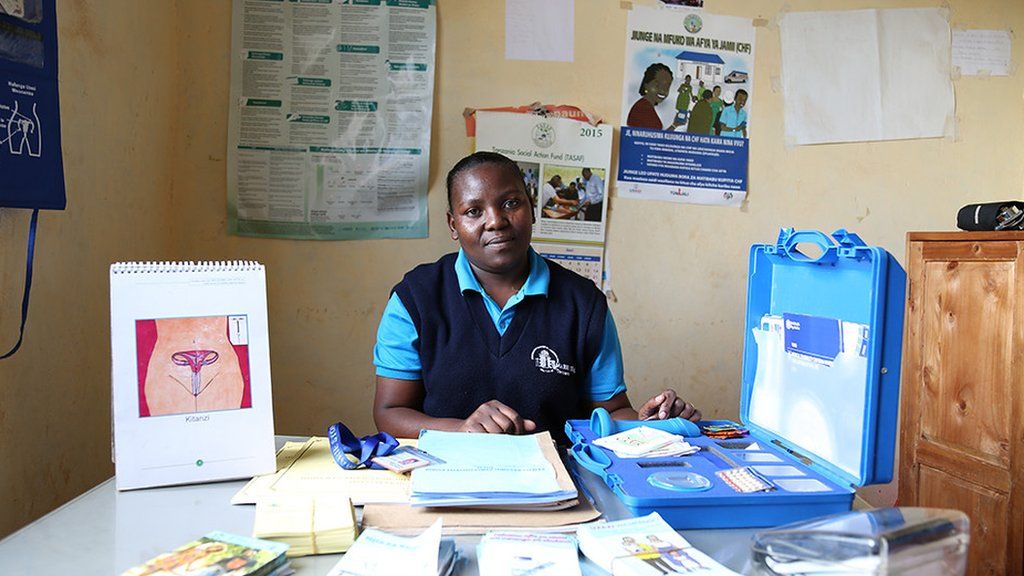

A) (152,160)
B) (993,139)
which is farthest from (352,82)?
(993,139)

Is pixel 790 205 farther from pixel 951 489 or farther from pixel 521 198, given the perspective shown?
pixel 521 198

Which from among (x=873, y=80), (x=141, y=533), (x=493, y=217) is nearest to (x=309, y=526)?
(x=141, y=533)

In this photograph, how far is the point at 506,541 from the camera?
2.79 feet

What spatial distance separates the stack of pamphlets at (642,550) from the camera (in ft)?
2.56

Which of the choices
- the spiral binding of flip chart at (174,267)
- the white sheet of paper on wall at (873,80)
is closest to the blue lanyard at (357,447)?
the spiral binding of flip chart at (174,267)

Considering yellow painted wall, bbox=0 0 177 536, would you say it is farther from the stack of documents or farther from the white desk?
the stack of documents

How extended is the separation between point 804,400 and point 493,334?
2.18 ft

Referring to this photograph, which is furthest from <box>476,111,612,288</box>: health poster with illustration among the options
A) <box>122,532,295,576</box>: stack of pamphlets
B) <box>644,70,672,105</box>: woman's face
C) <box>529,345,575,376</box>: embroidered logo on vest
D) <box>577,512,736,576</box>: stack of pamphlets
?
<box>122,532,295,576</box>: stack of pamphlets

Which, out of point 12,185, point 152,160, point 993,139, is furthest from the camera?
point 993,139

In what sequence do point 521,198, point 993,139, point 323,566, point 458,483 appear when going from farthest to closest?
point 993,139 → point 521,198 → point 458,483 → point 323,566

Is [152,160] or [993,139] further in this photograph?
[993,139]

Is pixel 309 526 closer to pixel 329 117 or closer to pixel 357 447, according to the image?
pixel 357 447

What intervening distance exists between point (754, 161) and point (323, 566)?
1.86 m

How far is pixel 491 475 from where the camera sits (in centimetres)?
99
